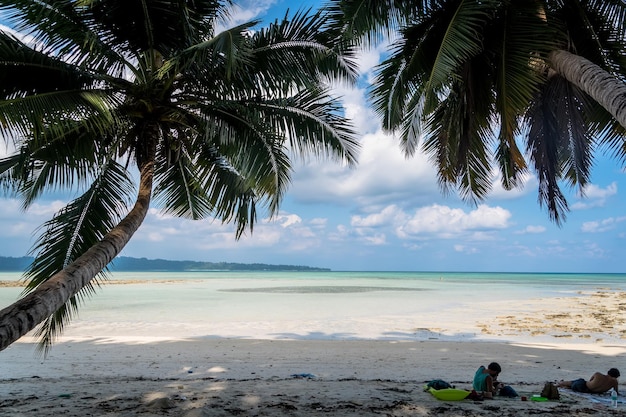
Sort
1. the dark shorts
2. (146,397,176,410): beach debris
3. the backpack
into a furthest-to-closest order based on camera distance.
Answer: the dark shorts
the backpack
(146,397,176,410): beach debris

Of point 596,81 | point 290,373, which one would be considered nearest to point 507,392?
point 290,373

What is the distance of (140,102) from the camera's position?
6102 millimetres

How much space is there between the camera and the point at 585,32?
6.69 meters

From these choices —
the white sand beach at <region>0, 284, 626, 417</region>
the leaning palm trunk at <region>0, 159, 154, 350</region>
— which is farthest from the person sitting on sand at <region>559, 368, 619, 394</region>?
the leaning palm trunk at <region>0, 159, 154, 350</region>

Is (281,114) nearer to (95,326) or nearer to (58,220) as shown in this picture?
(58,220)

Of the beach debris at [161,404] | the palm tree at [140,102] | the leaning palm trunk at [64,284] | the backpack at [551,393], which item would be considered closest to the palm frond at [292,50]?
the palm tree at [140,102]

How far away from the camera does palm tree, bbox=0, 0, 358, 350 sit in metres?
5.43

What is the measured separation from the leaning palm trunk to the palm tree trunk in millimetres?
5267

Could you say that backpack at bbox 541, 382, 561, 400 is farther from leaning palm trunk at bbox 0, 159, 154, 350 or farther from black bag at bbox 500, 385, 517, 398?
leaning palm trunk at bbox 0, 159, 154, 350

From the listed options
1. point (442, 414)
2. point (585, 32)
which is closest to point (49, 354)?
point (442, 414)

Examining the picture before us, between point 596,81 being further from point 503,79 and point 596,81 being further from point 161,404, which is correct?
point 161,404

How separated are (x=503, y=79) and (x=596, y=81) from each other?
1192mm

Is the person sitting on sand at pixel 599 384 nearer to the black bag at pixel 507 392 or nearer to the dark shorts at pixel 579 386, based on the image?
the dark shorts at pixel 579 386

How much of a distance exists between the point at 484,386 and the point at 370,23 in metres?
5.22
